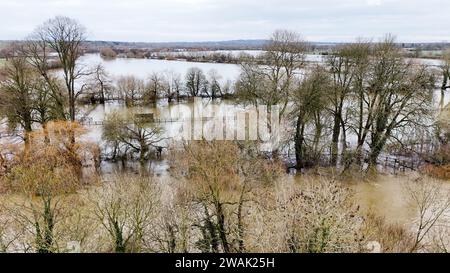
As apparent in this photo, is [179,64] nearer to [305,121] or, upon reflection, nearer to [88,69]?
[88,69]

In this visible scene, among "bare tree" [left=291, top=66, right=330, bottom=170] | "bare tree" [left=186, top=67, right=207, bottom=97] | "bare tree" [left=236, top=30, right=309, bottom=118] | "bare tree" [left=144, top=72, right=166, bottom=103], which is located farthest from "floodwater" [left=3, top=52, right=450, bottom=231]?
"bare tree" [left=291, top=66, right=330, bottom=170]

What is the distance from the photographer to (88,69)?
33.1 ft

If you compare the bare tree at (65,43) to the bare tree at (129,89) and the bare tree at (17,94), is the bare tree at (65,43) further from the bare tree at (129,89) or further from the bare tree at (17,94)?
the bare tree at (129,89)

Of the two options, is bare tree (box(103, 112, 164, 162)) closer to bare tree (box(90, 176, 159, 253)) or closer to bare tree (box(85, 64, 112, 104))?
bare tree (box(85, 64, 112, 104))

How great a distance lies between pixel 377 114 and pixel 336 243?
6403mm

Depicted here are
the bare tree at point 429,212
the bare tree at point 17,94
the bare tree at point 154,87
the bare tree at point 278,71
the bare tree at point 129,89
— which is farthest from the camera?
the bare tree at point 154,87

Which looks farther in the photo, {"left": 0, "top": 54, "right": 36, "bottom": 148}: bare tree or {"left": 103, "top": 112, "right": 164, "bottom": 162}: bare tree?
{"left": 103, "top": 112, "right": 164, "bottom": 162}: bare tree

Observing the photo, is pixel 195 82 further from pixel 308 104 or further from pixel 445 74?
pixel 445 74

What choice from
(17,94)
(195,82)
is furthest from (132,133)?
(195,82)

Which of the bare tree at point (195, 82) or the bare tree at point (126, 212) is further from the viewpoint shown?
the bare tree at point (195, 82)

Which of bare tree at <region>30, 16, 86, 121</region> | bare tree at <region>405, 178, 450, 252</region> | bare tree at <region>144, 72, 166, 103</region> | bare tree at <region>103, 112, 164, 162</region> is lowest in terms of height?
bare tree at <region>405, 178, 450, 252</region>

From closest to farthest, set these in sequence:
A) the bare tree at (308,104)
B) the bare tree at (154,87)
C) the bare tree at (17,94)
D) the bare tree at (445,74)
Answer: the bare tree at (17,94) → the bare tree at (308,104) → the bare tree at (445,74) → the bare tree at (154,87)

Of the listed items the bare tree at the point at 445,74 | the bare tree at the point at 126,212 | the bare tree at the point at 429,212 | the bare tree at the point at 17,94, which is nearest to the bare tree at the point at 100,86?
the bare tree at the point at 17,94
